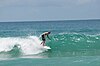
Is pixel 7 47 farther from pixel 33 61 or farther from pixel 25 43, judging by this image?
pixel 33 61

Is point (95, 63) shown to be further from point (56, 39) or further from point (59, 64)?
point (56, 39)

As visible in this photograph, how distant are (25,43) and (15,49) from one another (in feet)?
4.96

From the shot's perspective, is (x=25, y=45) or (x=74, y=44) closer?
(x=25, y=45)

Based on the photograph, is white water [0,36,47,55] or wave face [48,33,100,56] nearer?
white water [0,36,47,55]

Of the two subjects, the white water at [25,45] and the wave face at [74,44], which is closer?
the white water at [25,45]

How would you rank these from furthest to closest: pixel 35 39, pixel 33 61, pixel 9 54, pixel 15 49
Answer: pixel 35 39
pixel 15 49
pixel 9 54
pixel 33 61

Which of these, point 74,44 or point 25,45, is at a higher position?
point 25,45

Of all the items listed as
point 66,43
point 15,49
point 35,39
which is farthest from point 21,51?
point 66,43

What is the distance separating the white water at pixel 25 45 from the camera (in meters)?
26.3

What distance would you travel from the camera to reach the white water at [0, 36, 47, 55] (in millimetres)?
26330

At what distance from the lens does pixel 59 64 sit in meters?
18.4

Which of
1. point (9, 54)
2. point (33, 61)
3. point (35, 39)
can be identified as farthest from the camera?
point (35, 39)

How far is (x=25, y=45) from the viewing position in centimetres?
2758

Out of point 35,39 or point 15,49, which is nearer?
point 15,49
